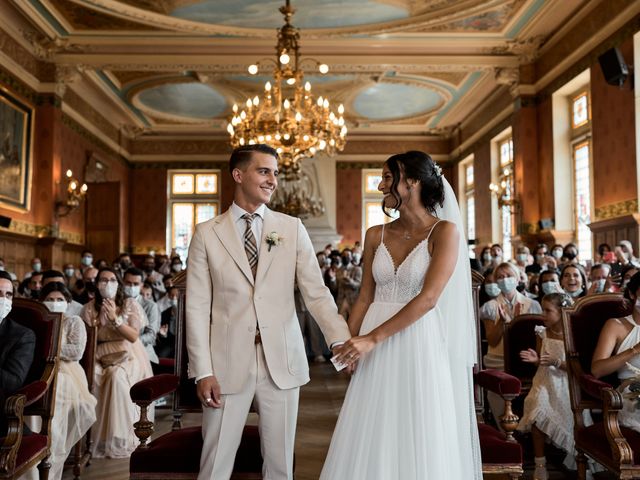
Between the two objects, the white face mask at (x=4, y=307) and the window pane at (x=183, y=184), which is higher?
the window pane at (x=183, y=184)

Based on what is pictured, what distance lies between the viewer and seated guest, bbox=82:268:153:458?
5031 millimetres

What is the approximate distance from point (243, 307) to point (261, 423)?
18.2 inches

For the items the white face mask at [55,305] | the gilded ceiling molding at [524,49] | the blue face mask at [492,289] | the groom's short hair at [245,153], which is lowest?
the white face mask at [55,305]

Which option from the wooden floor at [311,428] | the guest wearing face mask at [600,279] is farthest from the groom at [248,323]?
the guest wearing face mask at [600,279]

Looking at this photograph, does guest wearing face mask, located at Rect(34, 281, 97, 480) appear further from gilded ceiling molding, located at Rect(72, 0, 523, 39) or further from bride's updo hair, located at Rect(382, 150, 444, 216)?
gilded ceiling molding, located at Rect(72, 0, 523, 39)

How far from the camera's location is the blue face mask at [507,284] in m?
5.91

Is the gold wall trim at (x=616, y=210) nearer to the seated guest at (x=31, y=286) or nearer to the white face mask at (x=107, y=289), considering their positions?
the white face mask at (x=107, y=289)

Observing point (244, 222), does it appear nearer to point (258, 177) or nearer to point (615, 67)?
point (258, 177)

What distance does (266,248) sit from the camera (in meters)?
2.70

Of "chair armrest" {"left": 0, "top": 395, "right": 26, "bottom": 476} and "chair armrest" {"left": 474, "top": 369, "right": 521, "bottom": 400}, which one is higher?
"chair armrest" {"left": 474, "top": 369, "right": 521, "bottom": 400}

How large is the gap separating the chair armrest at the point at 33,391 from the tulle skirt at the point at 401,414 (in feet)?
5.12

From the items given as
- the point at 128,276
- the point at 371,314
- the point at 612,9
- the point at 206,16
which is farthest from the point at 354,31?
the point at 371,314

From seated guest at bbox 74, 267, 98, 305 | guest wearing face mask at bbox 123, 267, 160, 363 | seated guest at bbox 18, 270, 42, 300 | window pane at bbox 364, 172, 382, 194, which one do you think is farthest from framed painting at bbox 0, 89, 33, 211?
window pane at bbox 364, 172, 382, 194

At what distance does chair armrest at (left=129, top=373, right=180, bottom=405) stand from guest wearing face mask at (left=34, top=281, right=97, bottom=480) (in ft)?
3.73
